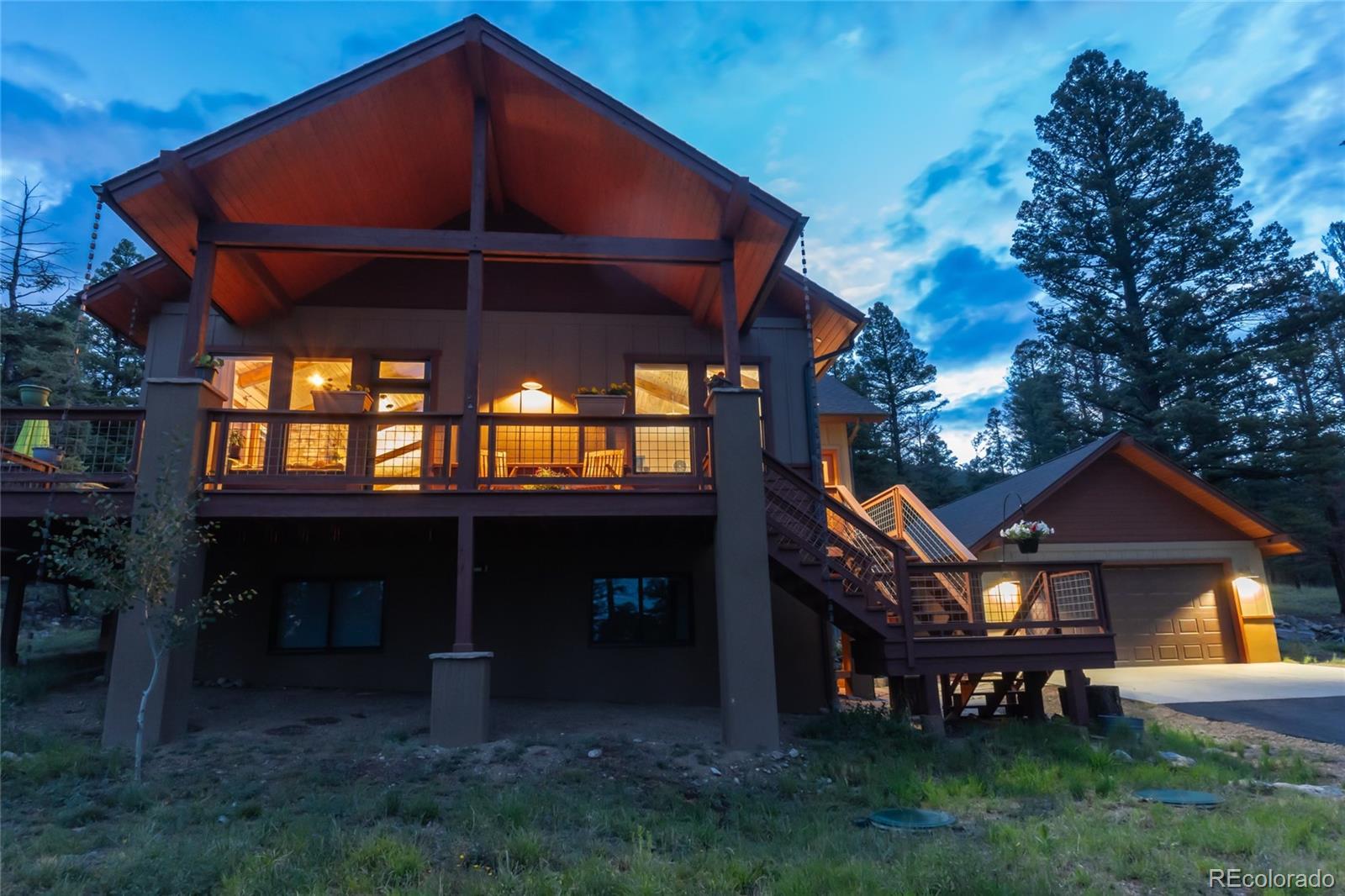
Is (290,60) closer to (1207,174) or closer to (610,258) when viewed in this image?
(610,258)

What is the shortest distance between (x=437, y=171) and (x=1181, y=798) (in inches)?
436

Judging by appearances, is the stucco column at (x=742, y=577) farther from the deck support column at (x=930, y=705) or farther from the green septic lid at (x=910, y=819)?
the green septic lid at (x=910, y=819)

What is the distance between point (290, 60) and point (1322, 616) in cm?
3488

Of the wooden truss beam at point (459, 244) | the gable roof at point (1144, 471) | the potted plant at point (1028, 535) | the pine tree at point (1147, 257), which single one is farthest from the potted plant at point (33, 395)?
the pine tree at point (1147, 257)

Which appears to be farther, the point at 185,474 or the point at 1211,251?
the point at 1211,251

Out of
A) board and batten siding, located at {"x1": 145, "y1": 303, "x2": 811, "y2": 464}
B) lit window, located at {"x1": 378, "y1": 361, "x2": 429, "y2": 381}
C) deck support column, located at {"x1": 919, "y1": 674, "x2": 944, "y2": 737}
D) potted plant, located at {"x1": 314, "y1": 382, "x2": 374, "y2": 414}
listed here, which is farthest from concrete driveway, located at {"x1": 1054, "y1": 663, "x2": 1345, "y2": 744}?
potted plant, located at {"x1": 314, "y1": 382, "x2": 374, "y2": 414}

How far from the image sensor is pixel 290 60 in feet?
69.1

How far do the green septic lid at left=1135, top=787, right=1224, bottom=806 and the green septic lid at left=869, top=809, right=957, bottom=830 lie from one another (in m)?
1.80

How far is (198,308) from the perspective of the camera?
28.2ft

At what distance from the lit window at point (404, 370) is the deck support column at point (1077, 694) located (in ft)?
30.7

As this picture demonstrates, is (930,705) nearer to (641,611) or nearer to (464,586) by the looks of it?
(641,611)

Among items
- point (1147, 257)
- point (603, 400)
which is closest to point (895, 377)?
point (1147, 257)

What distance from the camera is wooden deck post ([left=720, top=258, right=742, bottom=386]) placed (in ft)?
29.2

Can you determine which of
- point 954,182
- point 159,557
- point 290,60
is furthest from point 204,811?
point 954,182
